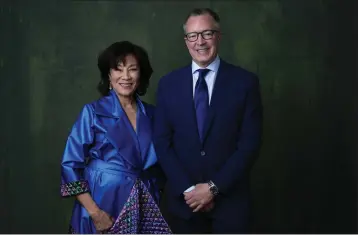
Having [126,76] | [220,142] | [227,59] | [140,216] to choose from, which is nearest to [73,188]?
[140,216]

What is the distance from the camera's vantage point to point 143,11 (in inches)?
125

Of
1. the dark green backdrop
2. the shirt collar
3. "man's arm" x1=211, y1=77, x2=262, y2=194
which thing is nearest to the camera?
"man's arm" x1=211, y1=77, x2=262, y2=194

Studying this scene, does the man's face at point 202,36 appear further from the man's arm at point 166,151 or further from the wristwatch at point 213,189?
the wristwatch at point 213,189

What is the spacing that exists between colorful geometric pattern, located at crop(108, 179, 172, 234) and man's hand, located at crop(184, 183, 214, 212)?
0.20 meters

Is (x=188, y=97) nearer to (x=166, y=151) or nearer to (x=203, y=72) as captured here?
(x=203, y=72)

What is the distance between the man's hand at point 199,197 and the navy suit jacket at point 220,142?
0.04m

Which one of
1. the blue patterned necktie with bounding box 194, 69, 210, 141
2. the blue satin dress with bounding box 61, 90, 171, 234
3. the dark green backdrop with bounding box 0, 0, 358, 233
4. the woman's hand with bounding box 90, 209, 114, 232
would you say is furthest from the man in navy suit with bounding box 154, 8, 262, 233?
the dark green backdrop with bounding box 0, 0, 358, 233

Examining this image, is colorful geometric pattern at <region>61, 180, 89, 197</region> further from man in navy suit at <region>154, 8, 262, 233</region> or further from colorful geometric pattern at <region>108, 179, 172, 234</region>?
man in navy suit at <region>154, 8, 262, 233</region>

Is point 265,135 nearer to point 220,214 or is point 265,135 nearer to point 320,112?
point 320,112

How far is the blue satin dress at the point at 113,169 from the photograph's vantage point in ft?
7.18

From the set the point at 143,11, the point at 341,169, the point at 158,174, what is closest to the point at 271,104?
the point at 341,169

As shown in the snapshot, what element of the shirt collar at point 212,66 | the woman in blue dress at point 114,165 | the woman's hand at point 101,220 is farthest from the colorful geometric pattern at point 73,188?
the shirt collar at point 212,66

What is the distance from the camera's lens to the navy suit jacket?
2100 millimetres

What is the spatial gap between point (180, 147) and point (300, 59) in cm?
134
